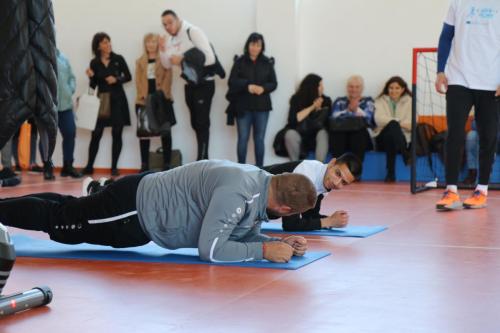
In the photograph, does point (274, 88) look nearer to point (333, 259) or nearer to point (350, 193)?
point (350, 193)

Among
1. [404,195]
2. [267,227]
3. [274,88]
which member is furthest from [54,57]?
[274,88]

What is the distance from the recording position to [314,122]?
31.8 feet

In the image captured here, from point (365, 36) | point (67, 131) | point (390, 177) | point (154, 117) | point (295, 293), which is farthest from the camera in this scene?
point (154, 117)

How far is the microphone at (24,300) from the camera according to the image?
8.74 ft

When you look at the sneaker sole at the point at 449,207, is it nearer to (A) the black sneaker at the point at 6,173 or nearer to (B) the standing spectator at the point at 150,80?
(A) the black sneaker at the point at 6,173

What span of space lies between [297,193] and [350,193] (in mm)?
4406

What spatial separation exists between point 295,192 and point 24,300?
4.08 feet

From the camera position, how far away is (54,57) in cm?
178

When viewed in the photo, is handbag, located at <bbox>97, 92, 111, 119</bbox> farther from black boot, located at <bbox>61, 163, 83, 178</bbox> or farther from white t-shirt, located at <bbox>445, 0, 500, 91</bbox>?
white t-shirt, located at <bbox>445, 0, 500, 91</bbox>

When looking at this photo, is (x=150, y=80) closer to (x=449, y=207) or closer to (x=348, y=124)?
(x=348, y=124)

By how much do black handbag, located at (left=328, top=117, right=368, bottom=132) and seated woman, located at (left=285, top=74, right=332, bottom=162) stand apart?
0.73ft

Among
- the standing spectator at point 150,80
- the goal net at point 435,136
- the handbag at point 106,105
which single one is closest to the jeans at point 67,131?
the handbag at point 106,105

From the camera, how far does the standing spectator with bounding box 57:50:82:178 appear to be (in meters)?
9.20

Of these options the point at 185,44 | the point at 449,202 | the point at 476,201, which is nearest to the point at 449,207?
the point at 449,202
